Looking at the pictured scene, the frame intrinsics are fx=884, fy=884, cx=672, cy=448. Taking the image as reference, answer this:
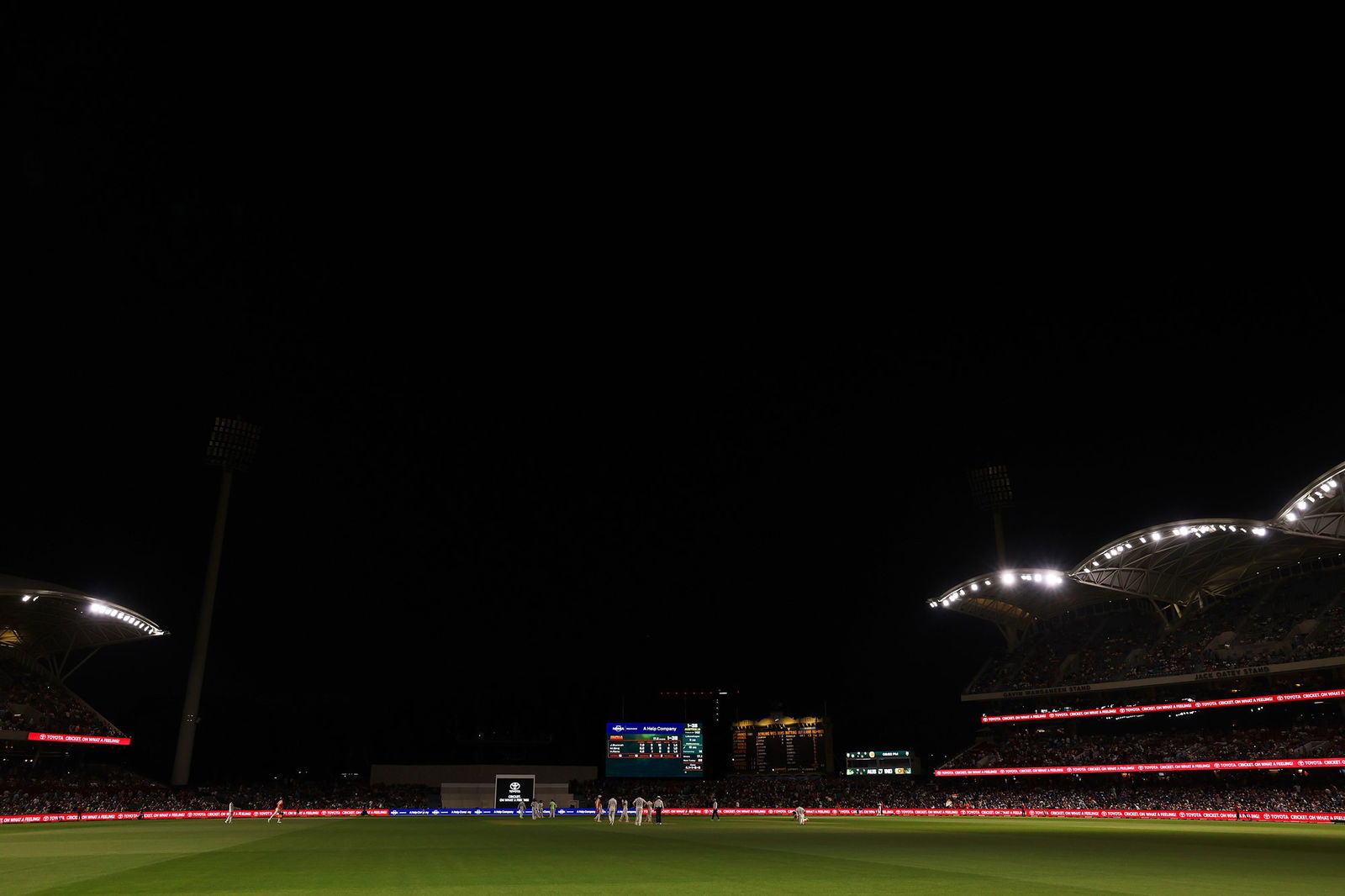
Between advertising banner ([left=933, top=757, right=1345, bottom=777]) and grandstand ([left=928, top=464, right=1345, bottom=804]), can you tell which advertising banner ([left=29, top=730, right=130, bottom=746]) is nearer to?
advertising banner ([left=933, top=757, right=1345, bottom=777])

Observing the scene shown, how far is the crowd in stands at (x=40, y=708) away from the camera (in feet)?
224

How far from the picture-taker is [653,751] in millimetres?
78438

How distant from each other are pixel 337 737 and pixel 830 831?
95681 millimetres

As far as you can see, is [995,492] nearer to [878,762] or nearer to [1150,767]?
[878,762]

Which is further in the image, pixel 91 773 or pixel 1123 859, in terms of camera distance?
pixel 91 773

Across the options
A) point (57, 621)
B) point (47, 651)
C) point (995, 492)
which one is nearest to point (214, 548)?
point (57, 621)

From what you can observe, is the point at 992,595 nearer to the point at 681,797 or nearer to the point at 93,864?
the point at 681,797

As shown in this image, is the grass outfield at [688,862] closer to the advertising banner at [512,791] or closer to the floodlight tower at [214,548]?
the advertising banner at [512,791]

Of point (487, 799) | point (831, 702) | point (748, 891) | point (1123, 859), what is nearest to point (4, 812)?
point (487, 799)

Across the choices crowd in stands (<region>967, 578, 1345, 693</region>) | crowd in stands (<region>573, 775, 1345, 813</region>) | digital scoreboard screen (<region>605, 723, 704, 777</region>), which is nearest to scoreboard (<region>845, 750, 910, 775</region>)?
crowd in stands (<region>573, 775, 1345, 813</region>)

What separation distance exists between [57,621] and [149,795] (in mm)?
17400

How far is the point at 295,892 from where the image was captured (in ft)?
54.4

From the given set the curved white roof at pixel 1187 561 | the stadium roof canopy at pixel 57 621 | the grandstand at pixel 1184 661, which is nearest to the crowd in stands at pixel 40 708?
the stadium roof canopy at pixel 57 621

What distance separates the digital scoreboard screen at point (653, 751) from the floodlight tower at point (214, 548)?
121 feet
